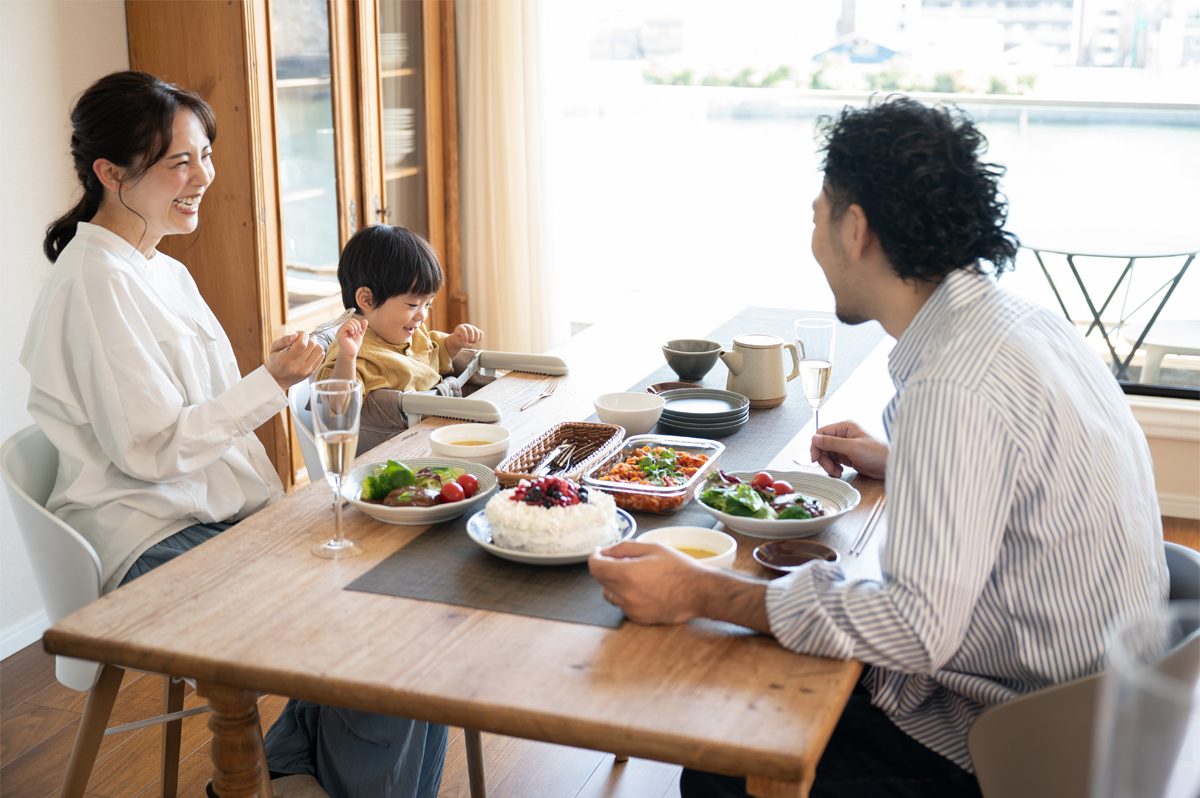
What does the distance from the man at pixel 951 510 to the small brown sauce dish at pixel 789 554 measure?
0.14m

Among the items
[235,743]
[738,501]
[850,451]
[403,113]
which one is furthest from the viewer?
[403,113]

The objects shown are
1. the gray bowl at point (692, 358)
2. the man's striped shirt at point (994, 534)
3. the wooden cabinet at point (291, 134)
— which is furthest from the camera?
the wooden cabinet at point (291, 134)

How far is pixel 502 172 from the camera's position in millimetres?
4070

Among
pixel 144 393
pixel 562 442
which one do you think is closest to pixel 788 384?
pixel 562 442

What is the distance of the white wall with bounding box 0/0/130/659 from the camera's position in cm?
238

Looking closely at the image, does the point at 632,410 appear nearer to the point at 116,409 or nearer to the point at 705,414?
the point at 705,414

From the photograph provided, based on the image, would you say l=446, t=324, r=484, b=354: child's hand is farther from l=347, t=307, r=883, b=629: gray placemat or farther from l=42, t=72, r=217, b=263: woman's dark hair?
l=347, t=307, r=883, b=629: gray placemat

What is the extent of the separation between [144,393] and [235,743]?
722mm

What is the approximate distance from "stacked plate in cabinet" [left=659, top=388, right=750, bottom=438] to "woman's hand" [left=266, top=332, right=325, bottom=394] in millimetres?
635

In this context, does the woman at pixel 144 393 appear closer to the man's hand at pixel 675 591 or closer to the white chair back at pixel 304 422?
the white chair back at pixel 304 422

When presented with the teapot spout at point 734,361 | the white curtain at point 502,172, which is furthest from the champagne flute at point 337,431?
the white curtain at point 502,172

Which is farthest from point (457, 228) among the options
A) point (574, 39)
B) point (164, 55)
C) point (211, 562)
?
point (211, 562)

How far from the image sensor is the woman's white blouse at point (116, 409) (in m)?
1.67

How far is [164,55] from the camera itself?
2744 mm
